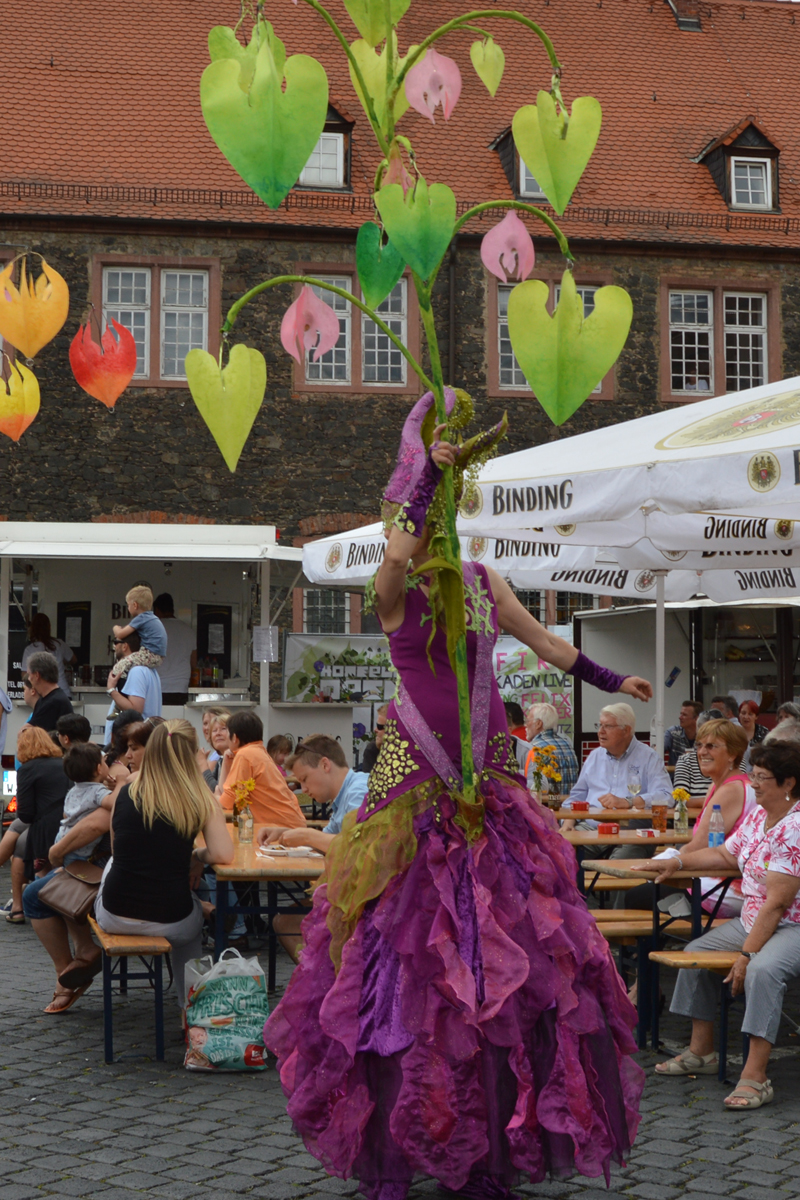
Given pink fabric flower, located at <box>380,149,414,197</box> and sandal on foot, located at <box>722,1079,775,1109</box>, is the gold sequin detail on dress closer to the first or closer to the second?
pink fabric flower, located at <box>380,149,414,197</box>

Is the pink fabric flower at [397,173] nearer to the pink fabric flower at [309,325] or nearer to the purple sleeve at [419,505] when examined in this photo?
the pink fabric flower at [309,325]

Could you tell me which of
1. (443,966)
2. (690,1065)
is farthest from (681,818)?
(443,966)

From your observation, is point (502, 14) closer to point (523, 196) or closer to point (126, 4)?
point (523, 196)

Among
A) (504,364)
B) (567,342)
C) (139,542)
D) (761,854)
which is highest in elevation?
(504,364)

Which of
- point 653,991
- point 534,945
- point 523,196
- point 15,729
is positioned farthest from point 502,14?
point 523,196

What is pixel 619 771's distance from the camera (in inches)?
364

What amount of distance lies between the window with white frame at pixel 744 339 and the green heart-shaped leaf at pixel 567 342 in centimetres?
2012

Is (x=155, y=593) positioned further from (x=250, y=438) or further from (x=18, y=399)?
(x=18, y=399)

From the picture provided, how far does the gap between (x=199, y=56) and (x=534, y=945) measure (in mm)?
23126

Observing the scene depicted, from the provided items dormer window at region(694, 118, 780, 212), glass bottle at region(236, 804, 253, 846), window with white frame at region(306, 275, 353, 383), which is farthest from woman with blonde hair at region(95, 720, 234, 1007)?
dormer window at region(694, 118, 780, 212)

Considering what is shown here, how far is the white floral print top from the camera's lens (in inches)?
212

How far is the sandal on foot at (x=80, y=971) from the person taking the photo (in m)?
6.76

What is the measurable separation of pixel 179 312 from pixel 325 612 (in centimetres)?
510

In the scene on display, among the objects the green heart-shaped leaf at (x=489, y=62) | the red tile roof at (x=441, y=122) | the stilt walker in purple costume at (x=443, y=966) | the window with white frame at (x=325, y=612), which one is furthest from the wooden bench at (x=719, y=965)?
the red tile roof at (x=441, y=122)
